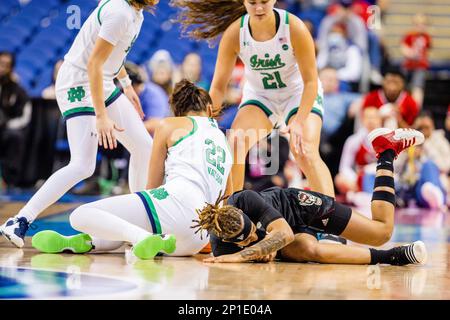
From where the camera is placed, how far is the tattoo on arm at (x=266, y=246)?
4621 mm

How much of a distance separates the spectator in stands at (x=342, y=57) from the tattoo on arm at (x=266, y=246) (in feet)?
23.4

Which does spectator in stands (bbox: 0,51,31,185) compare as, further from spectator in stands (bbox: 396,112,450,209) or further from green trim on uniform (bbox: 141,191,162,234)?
green trim on uniform (bbox: 141,191,162,234)

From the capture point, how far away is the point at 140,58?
1193 centimetres

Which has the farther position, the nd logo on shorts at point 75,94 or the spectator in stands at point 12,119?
the spectator in stands at point 12,119

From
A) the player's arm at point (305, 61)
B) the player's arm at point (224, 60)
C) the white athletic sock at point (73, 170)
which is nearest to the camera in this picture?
the white athletic sock at point (73, 170)

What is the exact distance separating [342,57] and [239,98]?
2035 mm

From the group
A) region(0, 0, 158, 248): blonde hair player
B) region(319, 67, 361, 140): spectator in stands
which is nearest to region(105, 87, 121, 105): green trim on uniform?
region(0, 0, 158, 248): blonde hair player

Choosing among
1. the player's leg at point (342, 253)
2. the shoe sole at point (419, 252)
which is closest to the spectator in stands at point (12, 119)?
the player's leg at point (342, 253)

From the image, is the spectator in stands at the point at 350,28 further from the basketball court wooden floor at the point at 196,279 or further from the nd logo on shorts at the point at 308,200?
the nd logo on shorts at the point at 308,200

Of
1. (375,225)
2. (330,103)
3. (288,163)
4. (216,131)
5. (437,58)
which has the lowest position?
(375,225)

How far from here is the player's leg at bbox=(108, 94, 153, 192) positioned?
570cm
